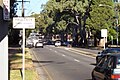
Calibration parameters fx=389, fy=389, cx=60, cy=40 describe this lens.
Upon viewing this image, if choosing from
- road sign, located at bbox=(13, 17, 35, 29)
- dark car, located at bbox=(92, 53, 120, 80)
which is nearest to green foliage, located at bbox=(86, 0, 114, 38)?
road sign, located at bbox=(13, 17, 35, 29)

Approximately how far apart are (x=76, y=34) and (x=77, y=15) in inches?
500

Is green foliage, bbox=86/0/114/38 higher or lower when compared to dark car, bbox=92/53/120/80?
higher

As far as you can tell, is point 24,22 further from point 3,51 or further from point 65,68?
point 65,68

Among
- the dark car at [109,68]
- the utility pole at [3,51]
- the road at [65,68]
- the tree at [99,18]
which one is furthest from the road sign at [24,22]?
the tree at [99,18]

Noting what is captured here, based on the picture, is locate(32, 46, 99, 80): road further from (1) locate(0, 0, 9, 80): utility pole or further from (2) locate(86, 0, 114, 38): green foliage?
(2) locate(86, 0, 114, 38): green foliage

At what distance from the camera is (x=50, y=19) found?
116312 mm

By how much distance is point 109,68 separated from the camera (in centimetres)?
1256

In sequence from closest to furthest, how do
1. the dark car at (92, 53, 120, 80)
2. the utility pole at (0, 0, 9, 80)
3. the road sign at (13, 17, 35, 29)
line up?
the dark car at (92, 53, 120, 80) < the utility pole at (0, 0, 9, 80) < the road sign at (13, 17, 35, 29)

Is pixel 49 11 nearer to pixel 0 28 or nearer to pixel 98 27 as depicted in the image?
pixel 98 27

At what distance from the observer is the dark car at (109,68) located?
39.6 ft

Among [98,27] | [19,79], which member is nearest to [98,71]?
[19,79]

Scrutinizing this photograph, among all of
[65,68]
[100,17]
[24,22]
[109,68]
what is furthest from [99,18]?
[109,68]

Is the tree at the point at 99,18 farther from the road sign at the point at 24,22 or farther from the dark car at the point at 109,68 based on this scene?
the dark car at the point at 109,68

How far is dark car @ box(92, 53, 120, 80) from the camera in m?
12.1
